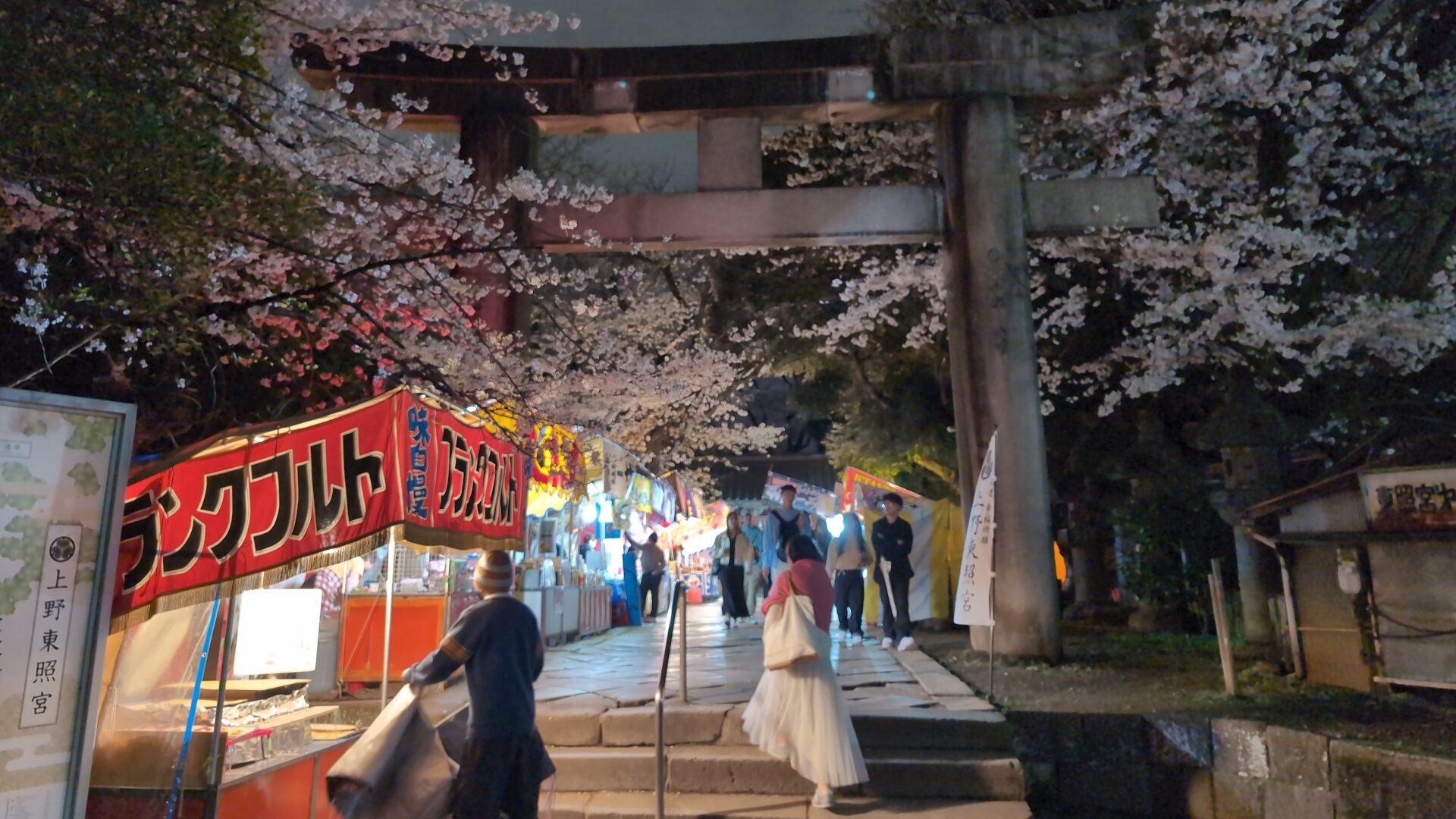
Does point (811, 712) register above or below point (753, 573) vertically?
below

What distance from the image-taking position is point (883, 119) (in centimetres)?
1155

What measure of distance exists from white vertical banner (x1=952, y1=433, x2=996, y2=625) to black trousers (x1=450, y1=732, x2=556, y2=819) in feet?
17.3

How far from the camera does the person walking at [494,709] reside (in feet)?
13.8

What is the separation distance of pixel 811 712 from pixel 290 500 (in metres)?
3.57

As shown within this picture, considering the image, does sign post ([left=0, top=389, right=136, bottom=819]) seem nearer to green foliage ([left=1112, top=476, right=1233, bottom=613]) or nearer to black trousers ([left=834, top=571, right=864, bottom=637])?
black trousers ([left=834, top=571, right=864, bottom=637])

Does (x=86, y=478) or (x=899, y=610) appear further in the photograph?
(x=899, y=610)

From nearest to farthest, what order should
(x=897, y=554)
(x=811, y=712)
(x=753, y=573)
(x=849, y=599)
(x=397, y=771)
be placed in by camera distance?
(x=397, y=771), (x=811, y=712), (x=897, y=554), (x=849, y=599), (x=753, y=573)

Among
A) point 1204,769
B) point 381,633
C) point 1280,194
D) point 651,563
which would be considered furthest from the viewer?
point 651,563

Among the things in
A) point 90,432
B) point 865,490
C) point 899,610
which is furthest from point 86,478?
point 865,490

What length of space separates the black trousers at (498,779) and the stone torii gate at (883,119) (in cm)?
669

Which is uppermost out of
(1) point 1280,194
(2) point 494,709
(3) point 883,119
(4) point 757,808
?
(3) point 883,119

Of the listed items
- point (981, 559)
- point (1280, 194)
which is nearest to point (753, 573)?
point (981, 559)

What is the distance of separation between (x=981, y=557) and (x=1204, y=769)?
2.60m

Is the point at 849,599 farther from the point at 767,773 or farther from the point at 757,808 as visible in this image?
the point at 757,808
